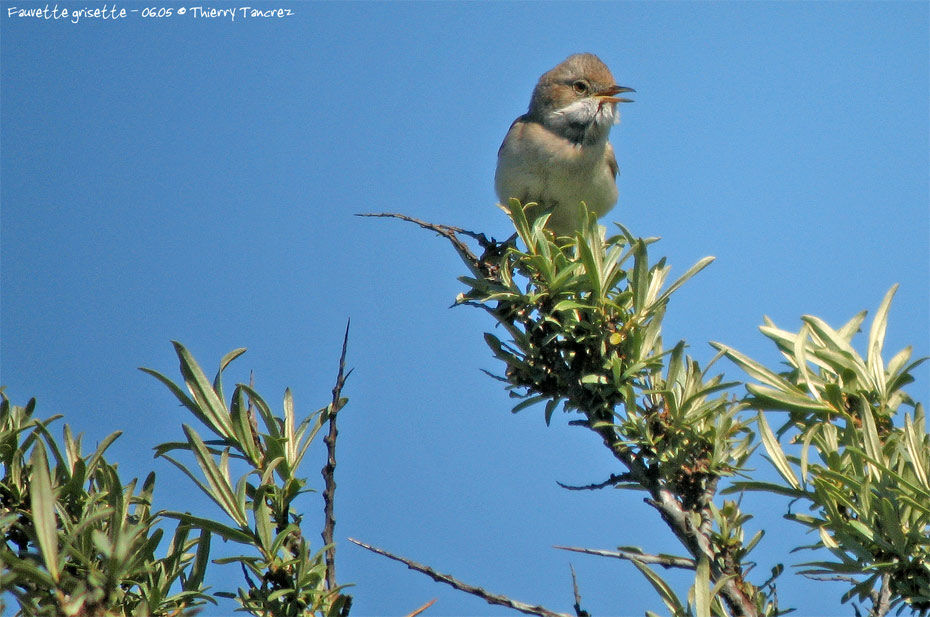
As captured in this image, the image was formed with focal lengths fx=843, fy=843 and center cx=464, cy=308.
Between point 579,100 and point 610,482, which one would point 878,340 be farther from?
point 579,100

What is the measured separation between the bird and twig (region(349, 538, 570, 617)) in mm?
4051

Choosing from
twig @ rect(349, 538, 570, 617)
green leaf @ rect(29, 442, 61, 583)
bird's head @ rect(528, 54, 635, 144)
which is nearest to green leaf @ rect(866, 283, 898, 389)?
twig @ rect(349, 538, 570, 617)

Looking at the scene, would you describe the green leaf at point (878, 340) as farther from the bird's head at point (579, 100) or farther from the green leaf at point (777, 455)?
the bird's head at point (579, 100)

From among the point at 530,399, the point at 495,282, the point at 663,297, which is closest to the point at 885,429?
the point at 663,297

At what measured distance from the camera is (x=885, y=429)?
2.10m

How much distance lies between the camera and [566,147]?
634 cm

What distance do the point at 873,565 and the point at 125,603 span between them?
→ 164 cm

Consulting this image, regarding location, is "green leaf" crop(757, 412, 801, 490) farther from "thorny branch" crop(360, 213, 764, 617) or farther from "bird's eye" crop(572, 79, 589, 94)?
"bird's eye" crop(572, 79, 589, 94)

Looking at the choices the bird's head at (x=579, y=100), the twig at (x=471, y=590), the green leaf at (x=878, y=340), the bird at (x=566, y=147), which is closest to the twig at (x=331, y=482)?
the twig at (x=471, y=590)

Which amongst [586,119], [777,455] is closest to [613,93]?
[586,119]

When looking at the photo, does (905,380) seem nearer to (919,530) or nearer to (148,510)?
(919,530)

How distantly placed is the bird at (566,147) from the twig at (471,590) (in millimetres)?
4051

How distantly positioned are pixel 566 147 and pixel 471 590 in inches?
198

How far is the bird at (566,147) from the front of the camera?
6141mm
